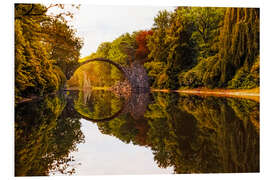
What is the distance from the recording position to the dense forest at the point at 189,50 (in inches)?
388

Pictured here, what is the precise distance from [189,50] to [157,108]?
375 inches

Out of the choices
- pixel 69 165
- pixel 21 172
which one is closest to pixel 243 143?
pixel 69 165

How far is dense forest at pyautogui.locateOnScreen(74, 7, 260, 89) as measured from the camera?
9854 millimetres

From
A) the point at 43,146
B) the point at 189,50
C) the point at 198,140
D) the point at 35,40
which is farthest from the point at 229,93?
the point at 43,146

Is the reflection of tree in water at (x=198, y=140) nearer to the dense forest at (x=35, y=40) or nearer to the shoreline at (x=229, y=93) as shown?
the dense forest at (x=35, y=40)

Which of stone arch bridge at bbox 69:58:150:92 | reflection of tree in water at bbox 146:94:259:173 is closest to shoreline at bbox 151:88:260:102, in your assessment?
stone arch bridge at bbox 69:58:150:92

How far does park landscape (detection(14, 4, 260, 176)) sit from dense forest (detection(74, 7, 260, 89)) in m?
0.05

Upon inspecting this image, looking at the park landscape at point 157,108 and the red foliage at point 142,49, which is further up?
the red foliage at point 142,49

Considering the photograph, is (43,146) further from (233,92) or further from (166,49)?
(166,49)

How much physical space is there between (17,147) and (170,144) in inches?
60.0

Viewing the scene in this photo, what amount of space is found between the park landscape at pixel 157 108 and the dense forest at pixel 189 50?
5cm

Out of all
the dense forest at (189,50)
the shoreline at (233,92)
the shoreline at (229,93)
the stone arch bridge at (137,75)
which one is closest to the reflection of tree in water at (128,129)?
the shoreline at (229,93)

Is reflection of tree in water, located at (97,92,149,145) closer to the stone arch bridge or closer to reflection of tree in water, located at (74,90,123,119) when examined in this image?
reflection of tree in water, located at (74,90,123,119)

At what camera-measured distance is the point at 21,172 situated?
208 centimetres
